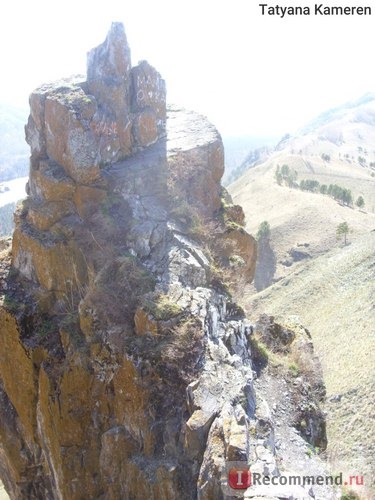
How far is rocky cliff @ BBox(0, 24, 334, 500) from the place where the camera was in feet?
59.4

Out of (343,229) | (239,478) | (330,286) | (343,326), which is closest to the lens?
(239,478)

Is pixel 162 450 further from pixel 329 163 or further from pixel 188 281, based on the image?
pixel 329 163

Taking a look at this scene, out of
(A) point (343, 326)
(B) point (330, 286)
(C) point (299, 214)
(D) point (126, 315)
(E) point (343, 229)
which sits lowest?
(C) point (299, 214)

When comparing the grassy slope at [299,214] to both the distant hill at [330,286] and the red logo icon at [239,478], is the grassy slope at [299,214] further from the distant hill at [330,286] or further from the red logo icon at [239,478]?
the red logo icon at [239,478]

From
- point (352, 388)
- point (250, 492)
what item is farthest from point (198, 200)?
point (352, 388)

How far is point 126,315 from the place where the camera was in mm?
21328

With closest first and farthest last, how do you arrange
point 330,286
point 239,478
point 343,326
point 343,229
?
point 239,478 < point 343,326 < point 330,286 < point 343,229

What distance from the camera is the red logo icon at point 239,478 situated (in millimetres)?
14305

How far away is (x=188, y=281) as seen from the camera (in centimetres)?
2281

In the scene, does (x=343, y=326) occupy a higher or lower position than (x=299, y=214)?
higher

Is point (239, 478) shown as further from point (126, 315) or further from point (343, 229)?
point (343, 229)

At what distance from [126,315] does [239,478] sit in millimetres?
9421

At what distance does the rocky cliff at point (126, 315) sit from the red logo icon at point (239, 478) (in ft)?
1.23

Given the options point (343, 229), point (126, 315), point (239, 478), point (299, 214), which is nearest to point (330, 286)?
point (343, 229)
